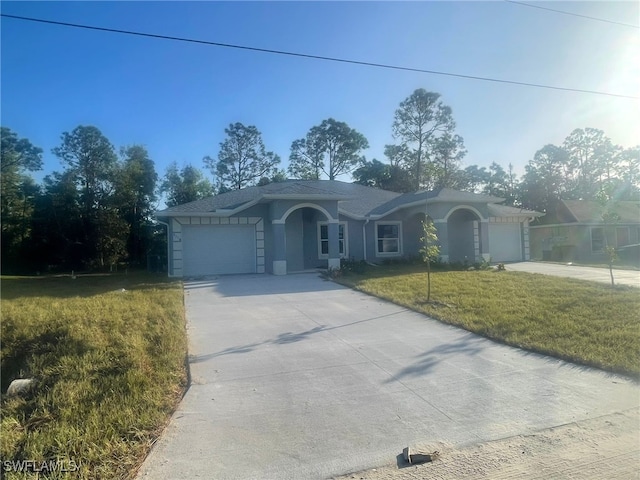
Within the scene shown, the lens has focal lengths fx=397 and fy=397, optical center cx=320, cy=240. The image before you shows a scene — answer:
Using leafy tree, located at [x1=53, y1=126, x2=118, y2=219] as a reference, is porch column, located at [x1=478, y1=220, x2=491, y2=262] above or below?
below

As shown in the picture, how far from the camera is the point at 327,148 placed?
39344mm

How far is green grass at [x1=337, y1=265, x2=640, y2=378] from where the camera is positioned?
5676 mm

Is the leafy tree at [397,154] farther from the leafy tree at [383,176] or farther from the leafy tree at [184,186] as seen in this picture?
the leafy tree at [184,186]

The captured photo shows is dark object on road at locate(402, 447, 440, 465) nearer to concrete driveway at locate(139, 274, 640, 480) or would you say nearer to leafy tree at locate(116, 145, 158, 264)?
concrete driveway at locate(139, 274, 640, 480)

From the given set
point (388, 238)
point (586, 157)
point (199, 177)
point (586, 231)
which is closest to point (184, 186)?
point (199, 177)

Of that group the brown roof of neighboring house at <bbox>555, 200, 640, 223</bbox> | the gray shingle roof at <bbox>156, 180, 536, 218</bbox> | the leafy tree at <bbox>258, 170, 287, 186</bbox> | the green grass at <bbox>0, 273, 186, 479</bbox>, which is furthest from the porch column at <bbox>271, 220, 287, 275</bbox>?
the leafy tree at <bbox>258, 170, 287, 186</bbox>

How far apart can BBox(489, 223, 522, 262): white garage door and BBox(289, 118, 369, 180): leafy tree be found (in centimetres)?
2079

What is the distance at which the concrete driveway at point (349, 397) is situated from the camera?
3262mm

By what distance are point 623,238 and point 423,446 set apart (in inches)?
1200

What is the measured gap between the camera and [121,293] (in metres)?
11.4

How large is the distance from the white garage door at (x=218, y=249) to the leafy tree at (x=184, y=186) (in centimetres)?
1908

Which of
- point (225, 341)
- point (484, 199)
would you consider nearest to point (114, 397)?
point (225, 341)

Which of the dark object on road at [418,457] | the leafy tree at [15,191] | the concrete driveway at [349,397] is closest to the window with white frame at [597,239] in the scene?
the concrete driveway at [349,397]

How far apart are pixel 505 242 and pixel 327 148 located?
889 inches
